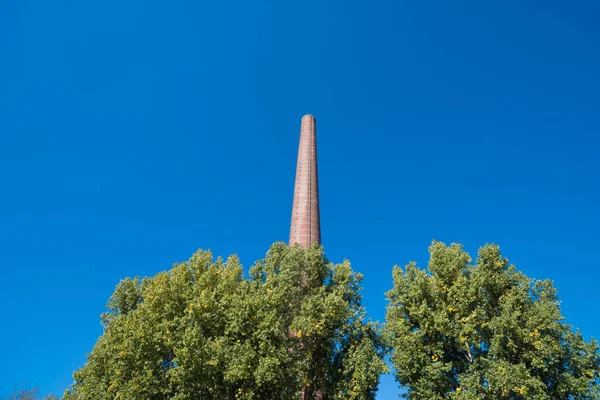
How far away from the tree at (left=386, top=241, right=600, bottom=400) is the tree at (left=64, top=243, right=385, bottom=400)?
2292 mm

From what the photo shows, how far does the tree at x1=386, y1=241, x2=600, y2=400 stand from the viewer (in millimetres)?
18625

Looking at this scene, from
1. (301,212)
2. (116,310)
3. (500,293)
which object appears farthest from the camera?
(301,212)

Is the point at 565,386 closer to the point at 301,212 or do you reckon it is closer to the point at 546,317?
the point at 546,317

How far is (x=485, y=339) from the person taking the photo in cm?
2031

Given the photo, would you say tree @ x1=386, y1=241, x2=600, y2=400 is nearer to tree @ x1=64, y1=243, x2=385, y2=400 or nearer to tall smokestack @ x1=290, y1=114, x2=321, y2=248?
tree @ x1=64, y1=243, x2=385, y2=400

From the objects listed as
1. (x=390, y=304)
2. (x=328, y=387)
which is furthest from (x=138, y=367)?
(x=390, y=304)

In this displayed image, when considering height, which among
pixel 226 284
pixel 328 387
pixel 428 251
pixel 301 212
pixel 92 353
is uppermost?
pixel 301 212

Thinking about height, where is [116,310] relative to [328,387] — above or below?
above

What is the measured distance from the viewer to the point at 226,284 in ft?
68.2

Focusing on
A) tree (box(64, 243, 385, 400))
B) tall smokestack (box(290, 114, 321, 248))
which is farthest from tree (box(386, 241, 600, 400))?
tall smokestack (box(290, 114, 321, 248))

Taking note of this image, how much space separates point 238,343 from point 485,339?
12768 mm

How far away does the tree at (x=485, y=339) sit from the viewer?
61.1 ft

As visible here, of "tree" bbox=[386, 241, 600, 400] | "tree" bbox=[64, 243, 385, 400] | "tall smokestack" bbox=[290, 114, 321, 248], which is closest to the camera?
"tree" bbox=[64, 243, 385, 400]

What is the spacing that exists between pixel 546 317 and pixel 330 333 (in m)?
10.9
